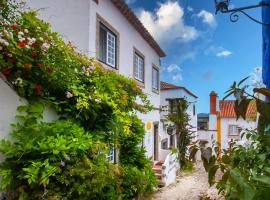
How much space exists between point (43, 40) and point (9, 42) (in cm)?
64

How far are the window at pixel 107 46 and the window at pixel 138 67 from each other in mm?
2345

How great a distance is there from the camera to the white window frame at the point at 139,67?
11.6 metres

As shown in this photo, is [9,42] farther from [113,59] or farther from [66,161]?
[113,59]

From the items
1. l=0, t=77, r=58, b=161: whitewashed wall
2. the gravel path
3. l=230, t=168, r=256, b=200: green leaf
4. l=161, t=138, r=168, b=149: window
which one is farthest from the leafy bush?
l=161, t=138, r=168, b=149: window

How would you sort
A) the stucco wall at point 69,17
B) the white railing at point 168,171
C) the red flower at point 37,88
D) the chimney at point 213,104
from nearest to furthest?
the red flower at point 37,88
the stucco wall at point 69,17
the white railing at point 168,171
the chimney at point 213,104

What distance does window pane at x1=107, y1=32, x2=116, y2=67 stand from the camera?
8.98m

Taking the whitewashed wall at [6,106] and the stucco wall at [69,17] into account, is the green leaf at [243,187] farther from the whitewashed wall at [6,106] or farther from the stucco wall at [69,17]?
the stucco wall at [69,17]

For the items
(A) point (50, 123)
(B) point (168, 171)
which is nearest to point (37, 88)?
(A) point (50, 123)

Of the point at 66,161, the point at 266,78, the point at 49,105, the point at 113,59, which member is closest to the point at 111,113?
the point at 49,105

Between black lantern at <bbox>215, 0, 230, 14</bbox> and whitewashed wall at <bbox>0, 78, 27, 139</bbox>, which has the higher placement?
black lantern at <bbox>215, 0, 230, 14</bbox>

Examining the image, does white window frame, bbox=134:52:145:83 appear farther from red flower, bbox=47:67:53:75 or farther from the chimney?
the chimney

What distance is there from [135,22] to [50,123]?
291 inches

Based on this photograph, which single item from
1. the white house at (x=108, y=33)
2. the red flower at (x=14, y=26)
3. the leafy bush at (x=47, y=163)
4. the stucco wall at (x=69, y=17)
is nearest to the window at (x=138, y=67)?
the white house at (x=108, y=33)

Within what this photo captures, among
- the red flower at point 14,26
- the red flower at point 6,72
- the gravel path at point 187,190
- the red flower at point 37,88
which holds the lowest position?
the gravel path at point 187,190
